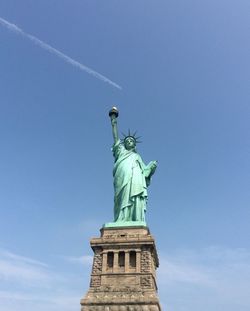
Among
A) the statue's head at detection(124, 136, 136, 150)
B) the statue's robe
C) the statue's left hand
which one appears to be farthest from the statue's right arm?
the statue's left hand

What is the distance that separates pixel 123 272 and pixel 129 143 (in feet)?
32.4

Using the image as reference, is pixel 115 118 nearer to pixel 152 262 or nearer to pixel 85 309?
pixel 152 262

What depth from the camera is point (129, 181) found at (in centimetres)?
2423

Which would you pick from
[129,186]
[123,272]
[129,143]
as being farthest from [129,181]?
[123,272]

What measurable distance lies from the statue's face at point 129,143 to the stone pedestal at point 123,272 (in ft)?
22.6

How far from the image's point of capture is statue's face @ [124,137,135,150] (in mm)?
26969

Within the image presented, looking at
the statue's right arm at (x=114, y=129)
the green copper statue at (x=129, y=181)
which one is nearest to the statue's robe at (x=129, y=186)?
the green copper statue at (x=129, y=181)

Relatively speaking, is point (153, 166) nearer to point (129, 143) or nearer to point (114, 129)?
point (129, 143)

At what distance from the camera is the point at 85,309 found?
19.5 m

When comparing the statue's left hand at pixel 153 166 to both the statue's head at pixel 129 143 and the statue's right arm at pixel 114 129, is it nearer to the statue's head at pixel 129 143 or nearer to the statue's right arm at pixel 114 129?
the statue's head at pixel 129 143

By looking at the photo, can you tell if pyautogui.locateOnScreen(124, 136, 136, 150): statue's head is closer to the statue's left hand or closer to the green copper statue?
the green copper statue

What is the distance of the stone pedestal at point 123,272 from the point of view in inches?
763

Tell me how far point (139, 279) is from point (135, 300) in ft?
4.19

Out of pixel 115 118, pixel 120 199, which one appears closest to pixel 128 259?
pixel 120 199
